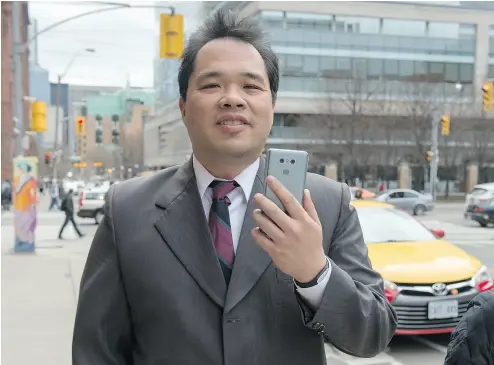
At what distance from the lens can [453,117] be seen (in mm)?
41281

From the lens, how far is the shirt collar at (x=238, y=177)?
1.69m

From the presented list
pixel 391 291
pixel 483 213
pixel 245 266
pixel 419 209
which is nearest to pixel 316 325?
pixel 245 266

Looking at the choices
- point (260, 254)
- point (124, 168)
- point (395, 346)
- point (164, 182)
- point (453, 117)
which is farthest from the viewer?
point (124, 168)

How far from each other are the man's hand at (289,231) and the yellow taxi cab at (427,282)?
4.76 meters

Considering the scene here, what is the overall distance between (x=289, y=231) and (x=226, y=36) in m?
0.65

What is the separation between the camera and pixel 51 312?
25.3ft

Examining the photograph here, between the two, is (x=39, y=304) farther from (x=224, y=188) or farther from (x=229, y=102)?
(x=229, y=102)

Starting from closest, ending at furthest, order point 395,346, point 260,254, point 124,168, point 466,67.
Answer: point 260,254, point 395,346, point 466,67, point 124,168

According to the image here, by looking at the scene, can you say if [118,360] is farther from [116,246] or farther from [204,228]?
[204,228]

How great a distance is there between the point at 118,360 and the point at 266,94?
84 centimetres

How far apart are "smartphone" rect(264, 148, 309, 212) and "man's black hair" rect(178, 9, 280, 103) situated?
367 mm

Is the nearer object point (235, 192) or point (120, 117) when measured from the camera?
point (235, 192)

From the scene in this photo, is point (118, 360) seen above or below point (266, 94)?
below

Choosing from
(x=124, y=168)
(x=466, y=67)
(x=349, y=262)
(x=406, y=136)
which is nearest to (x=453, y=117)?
(x=406, y=136)
